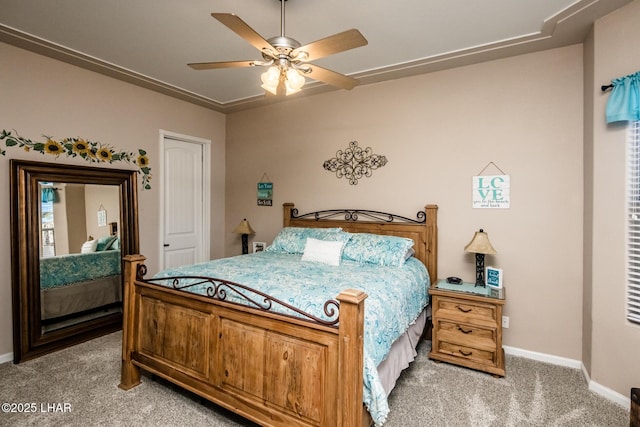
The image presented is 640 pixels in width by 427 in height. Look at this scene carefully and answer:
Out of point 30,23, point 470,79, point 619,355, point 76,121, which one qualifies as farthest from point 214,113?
point 619,355

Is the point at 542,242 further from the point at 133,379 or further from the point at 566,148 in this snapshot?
the point at 133,379

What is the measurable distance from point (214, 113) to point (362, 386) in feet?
14.1

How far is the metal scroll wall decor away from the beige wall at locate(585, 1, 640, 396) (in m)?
1.81

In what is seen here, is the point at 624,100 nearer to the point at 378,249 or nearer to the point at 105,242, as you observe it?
the point at 378,249

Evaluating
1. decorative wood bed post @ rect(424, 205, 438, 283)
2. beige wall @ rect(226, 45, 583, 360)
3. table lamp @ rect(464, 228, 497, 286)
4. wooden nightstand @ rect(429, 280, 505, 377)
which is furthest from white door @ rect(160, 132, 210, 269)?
table lamp @ rect(464, 228, 497, 286)

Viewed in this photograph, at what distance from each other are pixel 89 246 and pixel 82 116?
1.32 m

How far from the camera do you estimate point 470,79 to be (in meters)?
3.11

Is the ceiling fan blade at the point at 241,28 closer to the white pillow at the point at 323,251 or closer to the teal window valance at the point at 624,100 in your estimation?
the white pillow at the point at 323,251

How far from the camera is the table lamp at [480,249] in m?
2.78

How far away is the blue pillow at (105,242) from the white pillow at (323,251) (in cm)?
209

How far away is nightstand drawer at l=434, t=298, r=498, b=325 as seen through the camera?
2594 millimetres

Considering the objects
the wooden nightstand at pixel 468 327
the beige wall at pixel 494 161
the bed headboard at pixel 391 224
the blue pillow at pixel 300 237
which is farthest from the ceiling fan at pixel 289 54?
the wooden nightstand at pixel 468 327

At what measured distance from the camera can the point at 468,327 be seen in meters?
2.67

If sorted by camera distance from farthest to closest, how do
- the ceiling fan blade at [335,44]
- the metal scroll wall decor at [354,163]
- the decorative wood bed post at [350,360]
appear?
1. the metal scroll wall decor at [354,163]
2. the ceiling fan blade at [335,44]
3. the decorative wood bed post at [350,360]
